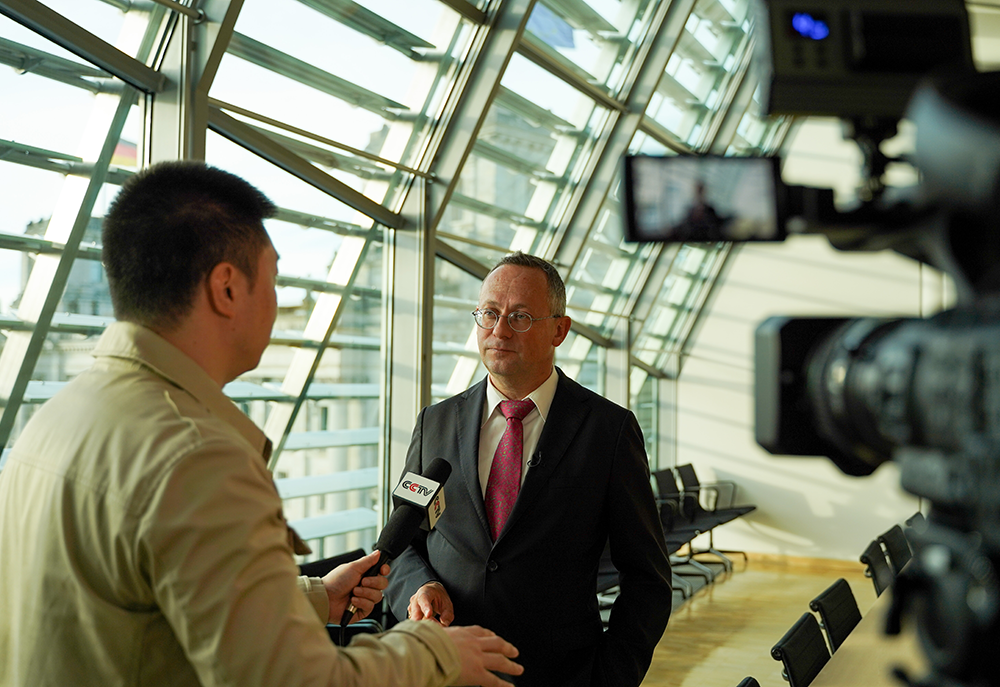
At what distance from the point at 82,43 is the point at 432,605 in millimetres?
2358

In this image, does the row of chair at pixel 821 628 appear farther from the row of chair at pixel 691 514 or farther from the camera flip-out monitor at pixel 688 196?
the row of chair at pixel 691 514

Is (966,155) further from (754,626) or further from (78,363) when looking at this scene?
(754,626)

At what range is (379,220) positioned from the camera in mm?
4781

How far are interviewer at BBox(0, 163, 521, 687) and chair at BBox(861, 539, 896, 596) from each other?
12.3ft

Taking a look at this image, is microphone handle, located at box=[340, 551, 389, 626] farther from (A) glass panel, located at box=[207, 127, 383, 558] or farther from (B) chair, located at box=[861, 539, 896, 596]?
(B) chair, located at box=[861, 539, 896, 596]

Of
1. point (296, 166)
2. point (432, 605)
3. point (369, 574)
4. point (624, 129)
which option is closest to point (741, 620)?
point (624, 129)

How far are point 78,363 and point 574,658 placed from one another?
2.19 meters

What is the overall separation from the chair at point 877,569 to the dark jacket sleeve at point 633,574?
2779 millimetres

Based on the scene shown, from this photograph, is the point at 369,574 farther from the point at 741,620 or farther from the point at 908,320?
the point at 741,620

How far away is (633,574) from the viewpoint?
6.43 feet

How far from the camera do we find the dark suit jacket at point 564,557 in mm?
1858

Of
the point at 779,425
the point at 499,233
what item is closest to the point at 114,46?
the point at 779,425

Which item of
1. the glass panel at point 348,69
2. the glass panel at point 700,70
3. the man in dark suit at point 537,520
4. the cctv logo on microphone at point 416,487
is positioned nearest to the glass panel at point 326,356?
the glass panel at point 348,69

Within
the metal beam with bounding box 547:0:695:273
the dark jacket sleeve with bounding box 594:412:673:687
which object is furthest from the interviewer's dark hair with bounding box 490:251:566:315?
the metal beam with bounding box 547:0:695:273
